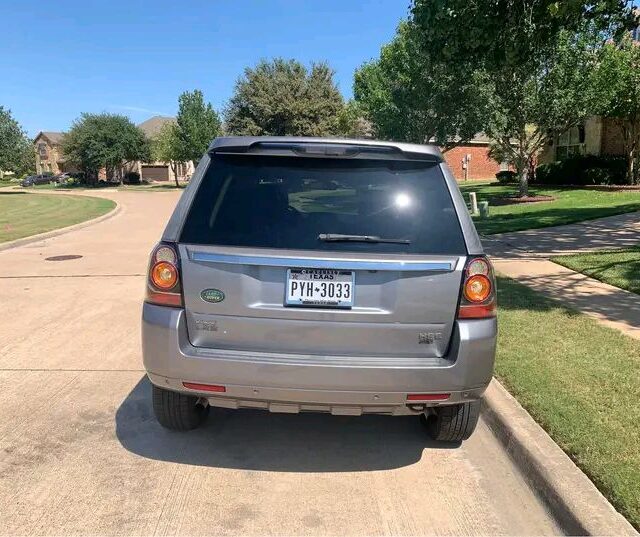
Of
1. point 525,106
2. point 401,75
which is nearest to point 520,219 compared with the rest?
point 525,106

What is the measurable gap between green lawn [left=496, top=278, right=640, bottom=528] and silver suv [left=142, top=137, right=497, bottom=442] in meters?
0.81

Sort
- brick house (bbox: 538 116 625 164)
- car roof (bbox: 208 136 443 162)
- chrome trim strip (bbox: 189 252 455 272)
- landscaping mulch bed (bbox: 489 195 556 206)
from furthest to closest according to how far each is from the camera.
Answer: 1. brick house (bbox: 538 116 625 164)
2. landscaping mulch bed (bbox: 489 195 556 206)
3. car roof (bbox: 208 136 443 162)
4. chrome trim strip (bbox: 189 252 455 272)

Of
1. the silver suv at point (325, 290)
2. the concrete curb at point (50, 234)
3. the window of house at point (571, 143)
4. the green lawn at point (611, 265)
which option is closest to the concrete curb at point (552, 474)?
the silver suv at point (325, 290)

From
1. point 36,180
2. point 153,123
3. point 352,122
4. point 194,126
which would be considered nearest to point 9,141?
point 194,126

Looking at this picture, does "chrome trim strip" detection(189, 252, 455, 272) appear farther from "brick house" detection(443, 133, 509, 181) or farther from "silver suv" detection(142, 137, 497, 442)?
"brick house" detection(443, 133, 509, 181)

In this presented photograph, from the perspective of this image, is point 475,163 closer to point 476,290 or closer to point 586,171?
point 586,171

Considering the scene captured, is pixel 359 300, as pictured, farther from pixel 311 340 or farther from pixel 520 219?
pixel 520 219

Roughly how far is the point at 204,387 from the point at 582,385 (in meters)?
2.80

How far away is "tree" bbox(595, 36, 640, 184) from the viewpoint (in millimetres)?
21828

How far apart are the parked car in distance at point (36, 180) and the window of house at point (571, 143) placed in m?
64.2

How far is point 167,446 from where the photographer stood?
3.71 metres

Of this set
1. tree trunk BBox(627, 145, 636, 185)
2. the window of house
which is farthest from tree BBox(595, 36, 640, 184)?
the window of house

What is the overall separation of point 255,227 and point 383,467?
1.66 meters

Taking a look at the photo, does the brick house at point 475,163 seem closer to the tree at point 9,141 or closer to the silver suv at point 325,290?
the tree at point 9,141
